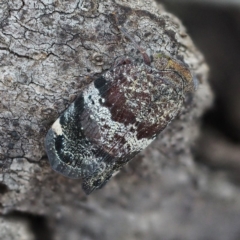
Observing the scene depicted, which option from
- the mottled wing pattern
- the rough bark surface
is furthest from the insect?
the rough bark surface

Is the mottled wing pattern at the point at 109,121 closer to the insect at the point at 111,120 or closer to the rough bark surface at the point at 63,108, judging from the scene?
the insect at the point at 111,120

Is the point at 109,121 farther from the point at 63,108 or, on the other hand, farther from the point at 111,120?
the point at 63,108

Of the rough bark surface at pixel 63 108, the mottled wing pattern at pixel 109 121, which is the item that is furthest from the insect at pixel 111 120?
the rough bark surface at pixel 63 108

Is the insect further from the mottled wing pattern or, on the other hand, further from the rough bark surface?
the rough bark surface

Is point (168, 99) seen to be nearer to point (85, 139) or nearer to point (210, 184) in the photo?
point (85, 139)

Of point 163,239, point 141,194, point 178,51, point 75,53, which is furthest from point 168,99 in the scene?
point 163,239
